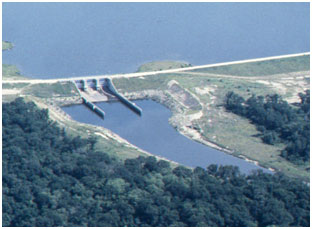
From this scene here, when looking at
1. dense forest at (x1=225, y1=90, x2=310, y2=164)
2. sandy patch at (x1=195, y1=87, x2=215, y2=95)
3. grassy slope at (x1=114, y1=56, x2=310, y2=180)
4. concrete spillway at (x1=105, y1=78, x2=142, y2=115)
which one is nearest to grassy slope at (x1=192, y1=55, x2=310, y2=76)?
grassy slope at (x1=114, y1=56, x2=310, y2=180)

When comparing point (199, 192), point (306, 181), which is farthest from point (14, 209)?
point (306, 181)

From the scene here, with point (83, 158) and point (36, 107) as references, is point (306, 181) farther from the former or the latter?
point (36, 107)

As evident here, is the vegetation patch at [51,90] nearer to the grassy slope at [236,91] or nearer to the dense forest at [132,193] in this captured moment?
the grassy slope at [236,91]

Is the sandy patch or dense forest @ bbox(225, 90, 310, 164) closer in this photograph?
dense forest @ bbox(225, 90, 310, 164)

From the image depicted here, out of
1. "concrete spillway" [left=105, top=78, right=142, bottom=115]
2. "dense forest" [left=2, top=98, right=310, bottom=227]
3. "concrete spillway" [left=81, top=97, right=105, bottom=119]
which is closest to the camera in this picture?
"dense forest" [left=2, top=98, right=310, bottom=227]

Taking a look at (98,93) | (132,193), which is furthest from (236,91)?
(132,193)

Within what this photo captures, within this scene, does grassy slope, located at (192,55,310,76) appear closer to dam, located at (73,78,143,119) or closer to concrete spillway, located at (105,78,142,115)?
concrete spillway, located at (105,78,142,115)
